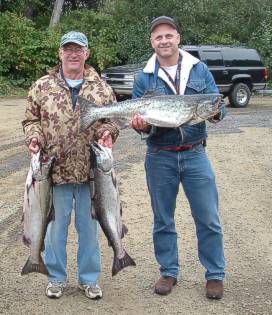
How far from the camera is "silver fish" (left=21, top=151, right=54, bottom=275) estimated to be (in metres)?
4.38

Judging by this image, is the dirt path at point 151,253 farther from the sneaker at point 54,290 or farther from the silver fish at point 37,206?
the silver fish at point 37,206

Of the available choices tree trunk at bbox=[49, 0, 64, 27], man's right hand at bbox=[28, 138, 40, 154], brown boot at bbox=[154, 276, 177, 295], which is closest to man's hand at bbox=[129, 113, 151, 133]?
man's right hand at bbox=[28, 138, 40, 154]

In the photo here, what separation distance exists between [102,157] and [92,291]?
113 centimetres

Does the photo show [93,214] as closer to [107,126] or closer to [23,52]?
[107,126]

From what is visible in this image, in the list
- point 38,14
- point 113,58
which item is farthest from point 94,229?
point 38,14

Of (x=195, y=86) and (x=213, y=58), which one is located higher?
(x=195, y=86)

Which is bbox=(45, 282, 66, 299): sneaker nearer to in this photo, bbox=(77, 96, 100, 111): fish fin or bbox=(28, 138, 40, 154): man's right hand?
bbox=(28, 138, 40, 154): man's right hand

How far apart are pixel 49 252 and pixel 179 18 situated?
75.9 feet

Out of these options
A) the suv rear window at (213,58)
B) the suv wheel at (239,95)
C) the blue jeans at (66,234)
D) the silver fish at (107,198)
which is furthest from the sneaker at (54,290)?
the suv wheel at (239,95)

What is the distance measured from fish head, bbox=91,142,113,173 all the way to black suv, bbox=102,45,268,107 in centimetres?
1438

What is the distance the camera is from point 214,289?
476 centimetres

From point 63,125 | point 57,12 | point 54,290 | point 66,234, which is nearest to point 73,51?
point 63,125

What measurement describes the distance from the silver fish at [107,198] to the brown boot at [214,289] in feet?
2.52

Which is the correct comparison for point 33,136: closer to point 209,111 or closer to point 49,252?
point 49,252
